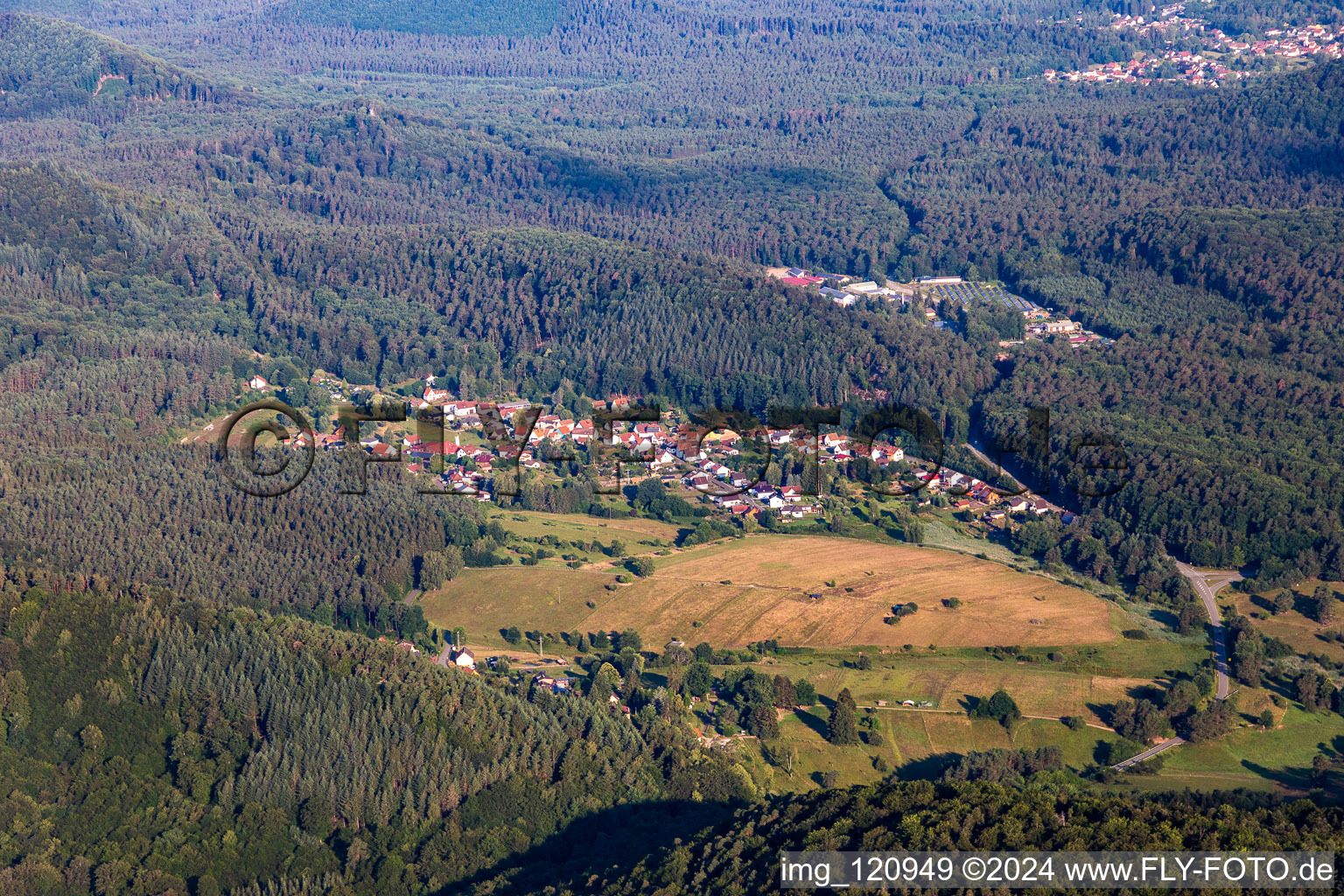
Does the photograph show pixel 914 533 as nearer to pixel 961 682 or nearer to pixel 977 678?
pixel 977 678

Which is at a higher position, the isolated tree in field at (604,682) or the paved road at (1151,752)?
the isolated tree in field at (604,682)

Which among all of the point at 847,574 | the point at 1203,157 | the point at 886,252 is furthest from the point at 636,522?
the point at 1203,157

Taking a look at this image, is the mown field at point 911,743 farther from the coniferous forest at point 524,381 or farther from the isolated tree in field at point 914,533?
the isolated tree in field at point 914,533

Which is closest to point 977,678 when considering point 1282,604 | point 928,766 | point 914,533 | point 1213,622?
point 928,766

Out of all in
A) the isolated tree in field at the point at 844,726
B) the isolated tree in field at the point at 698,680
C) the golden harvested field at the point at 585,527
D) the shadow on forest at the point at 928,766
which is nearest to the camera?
the shadow on forest at the point at 928,766

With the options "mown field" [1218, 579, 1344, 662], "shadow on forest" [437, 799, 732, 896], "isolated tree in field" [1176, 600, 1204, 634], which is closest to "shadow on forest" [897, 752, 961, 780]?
"shadow on forest" [437, 799, 732, 896]

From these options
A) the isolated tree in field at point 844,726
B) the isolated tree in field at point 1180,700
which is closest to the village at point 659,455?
the isolated tree in field at point 1180,700
